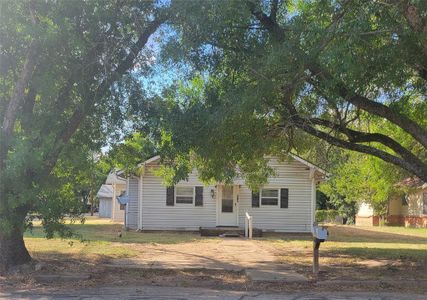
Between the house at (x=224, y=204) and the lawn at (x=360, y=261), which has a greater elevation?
the house at (x=224, y=204)

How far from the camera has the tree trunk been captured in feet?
38.0

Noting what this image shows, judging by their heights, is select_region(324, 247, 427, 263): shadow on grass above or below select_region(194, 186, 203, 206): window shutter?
below

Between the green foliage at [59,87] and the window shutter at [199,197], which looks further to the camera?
the window shutter at [199,197]

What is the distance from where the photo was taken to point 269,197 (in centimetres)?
2683

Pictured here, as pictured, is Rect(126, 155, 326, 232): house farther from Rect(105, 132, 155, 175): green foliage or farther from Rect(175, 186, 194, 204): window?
Rect(105, 132, 155, 175): green foliage

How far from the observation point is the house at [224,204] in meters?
26.4

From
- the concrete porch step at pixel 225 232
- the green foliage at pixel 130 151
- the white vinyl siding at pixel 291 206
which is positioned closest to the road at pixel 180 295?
the green foliage at pixel 130 151

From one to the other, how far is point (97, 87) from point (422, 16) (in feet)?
22.5

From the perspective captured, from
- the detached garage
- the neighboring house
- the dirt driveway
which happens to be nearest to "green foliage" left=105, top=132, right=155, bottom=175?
the dirt driveway

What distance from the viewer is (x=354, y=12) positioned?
9.62 metres

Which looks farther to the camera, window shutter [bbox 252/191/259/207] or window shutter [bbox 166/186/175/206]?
window shutter [bbox 252/191/259/207]

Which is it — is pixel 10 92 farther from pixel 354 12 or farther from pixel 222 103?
pixel 354 12

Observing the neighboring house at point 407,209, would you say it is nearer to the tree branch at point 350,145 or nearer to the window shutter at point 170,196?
the window shutter at point 170,196

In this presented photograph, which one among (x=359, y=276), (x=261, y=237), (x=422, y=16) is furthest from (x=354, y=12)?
(x=261, y=237)
